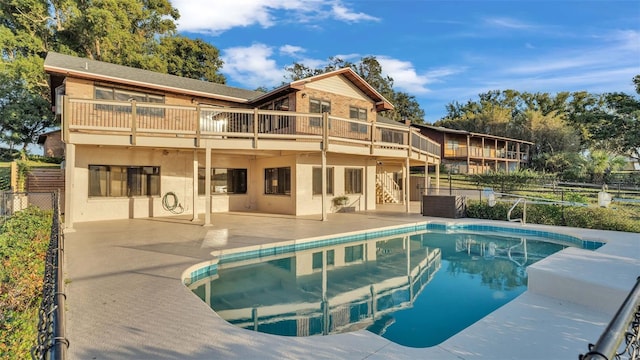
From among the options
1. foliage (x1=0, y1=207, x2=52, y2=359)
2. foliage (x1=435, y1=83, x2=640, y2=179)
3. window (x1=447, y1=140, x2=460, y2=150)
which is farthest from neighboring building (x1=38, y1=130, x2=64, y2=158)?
foliage (x1=435, y1=83, x2=640, y2=179)

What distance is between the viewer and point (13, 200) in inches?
444

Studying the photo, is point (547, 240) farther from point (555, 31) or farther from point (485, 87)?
point (485, 87)

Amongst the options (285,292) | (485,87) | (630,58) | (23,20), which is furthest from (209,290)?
(485,87)

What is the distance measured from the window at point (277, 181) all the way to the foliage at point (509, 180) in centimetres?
1525

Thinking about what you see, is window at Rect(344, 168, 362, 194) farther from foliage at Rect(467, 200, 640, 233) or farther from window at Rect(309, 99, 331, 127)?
foliage at Rect(467, 200, 640, 233)

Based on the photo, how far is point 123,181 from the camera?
13.2 meters

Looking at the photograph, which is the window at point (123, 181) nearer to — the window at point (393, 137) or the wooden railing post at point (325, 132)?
the wooden railing post at point (325, 132)

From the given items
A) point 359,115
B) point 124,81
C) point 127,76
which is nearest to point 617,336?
point 124,81

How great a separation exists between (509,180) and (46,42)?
34.5 meters

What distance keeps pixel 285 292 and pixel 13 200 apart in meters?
10.8

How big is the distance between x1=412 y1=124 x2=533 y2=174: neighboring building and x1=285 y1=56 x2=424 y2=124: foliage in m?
6.05

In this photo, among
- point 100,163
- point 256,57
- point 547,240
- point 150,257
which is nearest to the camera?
point 150,257

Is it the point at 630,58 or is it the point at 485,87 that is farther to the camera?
the point at 485,87

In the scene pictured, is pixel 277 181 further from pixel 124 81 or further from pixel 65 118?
pixel 65 118
